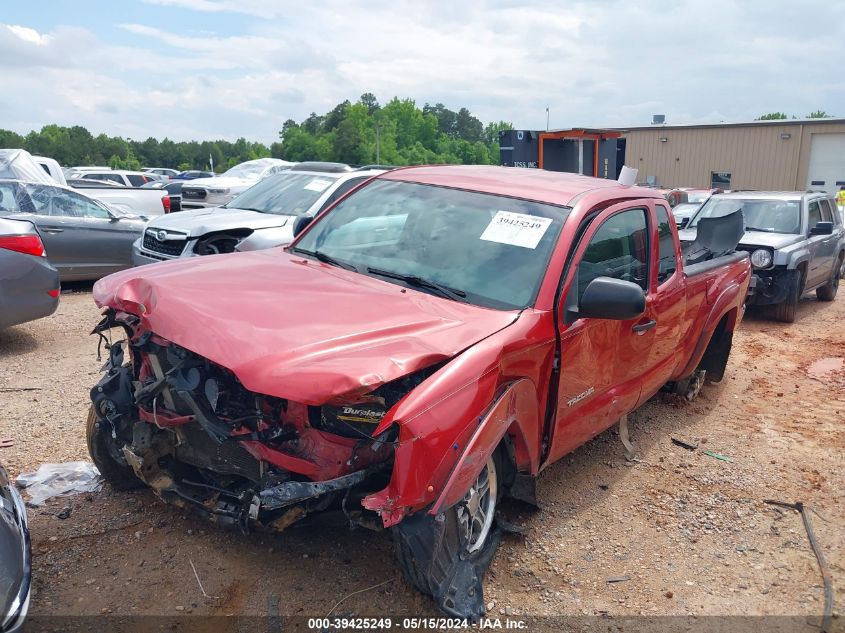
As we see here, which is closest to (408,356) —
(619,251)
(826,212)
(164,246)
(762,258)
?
(619,251)

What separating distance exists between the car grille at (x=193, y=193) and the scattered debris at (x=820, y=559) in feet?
43.2

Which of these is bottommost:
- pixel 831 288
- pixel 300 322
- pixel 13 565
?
pixel 831 288

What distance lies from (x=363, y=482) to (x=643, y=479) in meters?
2.42

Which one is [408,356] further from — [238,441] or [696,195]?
[696,195]

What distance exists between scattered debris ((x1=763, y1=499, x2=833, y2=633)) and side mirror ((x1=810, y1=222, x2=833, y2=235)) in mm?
6696

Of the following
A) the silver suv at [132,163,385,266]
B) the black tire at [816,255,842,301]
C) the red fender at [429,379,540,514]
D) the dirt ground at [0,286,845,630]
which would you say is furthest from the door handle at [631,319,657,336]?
the black tire at [816,255,842,301]

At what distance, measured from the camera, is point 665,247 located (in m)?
4.64

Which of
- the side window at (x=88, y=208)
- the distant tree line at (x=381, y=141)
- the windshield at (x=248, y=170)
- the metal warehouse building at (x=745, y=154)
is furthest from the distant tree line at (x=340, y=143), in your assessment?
the side window at (x=88, y=208)

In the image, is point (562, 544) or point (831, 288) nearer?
point (562, 544)

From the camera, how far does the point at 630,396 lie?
14.4 ft

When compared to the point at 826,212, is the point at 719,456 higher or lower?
lower

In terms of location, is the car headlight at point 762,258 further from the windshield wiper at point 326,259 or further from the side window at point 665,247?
the windshield wiper at point 326,259

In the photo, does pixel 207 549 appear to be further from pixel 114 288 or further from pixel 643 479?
pixel 643 479

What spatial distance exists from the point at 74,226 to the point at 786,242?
9401 millimetres
